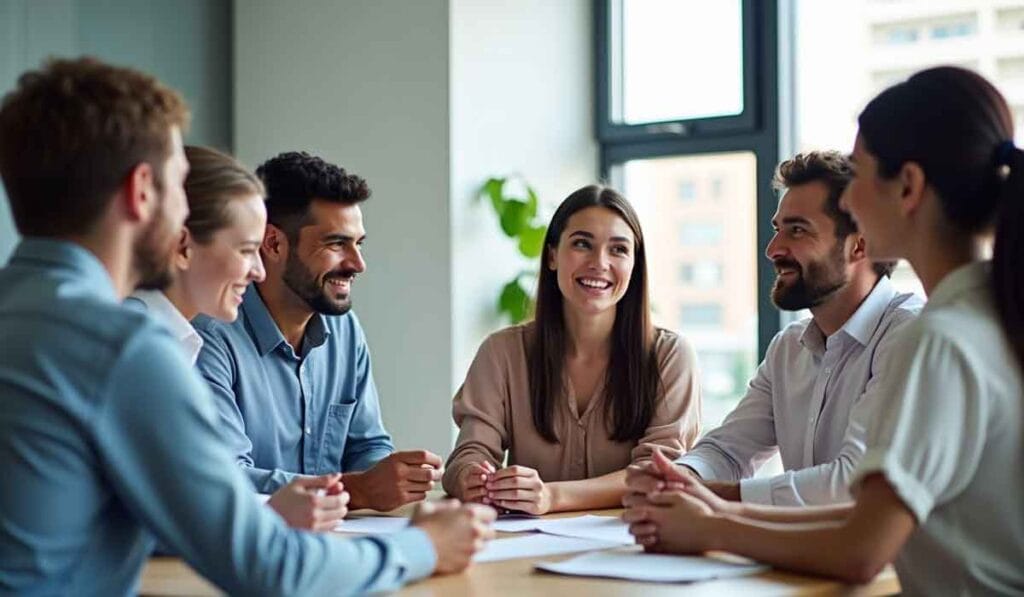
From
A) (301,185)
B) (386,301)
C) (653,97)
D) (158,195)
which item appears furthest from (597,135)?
(158,195)

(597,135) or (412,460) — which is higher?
(597,135)

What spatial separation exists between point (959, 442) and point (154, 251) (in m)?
1.09

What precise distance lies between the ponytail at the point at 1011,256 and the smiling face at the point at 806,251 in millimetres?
1132

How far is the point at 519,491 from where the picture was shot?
2.72 metres

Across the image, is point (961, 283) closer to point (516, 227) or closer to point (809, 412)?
point (809, 412)

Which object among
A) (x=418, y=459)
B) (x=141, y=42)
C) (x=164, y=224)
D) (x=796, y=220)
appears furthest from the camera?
(x=141, y=42)

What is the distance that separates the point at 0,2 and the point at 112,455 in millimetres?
3193

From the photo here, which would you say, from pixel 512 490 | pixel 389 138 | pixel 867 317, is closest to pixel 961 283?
pixel 867 317

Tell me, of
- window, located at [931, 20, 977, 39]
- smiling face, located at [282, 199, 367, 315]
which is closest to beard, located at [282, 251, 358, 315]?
smiling face, located at [282, 199, 367, 315]

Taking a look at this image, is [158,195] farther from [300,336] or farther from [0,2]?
[0,2]

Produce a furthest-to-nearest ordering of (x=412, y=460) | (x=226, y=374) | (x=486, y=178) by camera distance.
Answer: (x=486, y=178) → (x=226, y=374) → (x=412, y=460)

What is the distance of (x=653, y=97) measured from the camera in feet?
16.3

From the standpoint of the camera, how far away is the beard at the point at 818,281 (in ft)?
9.68

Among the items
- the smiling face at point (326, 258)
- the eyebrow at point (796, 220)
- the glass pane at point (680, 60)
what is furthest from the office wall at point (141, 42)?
the eyebrow at point (796, 220)
